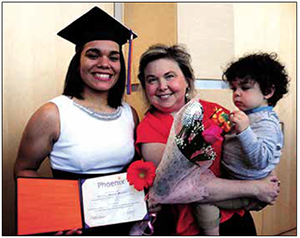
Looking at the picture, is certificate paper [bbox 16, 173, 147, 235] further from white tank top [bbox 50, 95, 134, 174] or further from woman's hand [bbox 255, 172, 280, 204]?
woman's hand [bbox 255, 172, 280, 204]

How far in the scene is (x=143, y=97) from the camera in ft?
4.37

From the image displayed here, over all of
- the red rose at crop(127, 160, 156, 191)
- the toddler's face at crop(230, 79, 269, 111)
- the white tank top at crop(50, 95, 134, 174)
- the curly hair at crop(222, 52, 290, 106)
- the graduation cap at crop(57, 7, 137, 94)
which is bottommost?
the red rose at crop(127, 160, 156, 191)

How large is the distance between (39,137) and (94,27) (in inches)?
19.7

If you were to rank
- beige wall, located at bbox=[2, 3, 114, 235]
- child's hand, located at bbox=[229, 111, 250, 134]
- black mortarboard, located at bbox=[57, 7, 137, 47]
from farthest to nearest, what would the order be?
beige wall, located at bbox=[2, 3, 114, 235] < black mortarboard, located at bbox=[57, 7, 137, 47] < child's hand, located at bbox=[229, 111, 250, 134]

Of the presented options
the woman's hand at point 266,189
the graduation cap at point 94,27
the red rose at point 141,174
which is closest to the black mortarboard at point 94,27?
the graduation cap at point 94,27

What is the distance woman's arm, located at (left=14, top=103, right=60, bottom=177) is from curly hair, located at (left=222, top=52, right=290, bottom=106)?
2.69 feet

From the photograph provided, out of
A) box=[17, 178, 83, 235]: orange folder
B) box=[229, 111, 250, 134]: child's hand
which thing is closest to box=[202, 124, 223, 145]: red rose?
box=[229, 111, 250, 134]: child's hand

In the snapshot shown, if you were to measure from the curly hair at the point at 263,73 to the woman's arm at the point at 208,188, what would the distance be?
411 mm

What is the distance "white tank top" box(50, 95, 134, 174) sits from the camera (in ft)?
3.66

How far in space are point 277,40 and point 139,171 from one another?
91.0 inches

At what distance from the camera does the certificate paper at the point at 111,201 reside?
1.03 meters

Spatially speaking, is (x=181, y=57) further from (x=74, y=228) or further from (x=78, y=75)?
(x=74, y=228)

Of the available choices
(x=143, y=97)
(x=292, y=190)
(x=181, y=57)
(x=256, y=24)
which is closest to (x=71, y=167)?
(x=143, y=97)

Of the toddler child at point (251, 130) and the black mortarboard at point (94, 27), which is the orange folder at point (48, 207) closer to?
the toddler child at point (251, 130)
